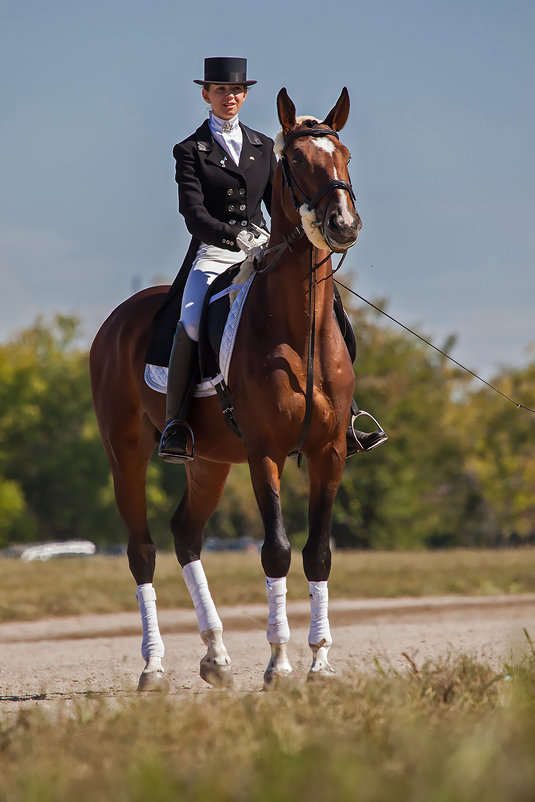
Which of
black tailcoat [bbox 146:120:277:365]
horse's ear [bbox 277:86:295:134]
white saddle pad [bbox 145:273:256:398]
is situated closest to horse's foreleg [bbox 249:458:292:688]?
white saddle pad [bbox 145:273:256:398]

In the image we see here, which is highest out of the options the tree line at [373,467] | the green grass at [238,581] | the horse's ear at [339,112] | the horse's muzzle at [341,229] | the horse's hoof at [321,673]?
the horse's ear at [339,112]

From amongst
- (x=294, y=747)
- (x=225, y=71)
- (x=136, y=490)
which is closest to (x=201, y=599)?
(x=136, y=490)

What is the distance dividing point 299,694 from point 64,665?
15.5 feet

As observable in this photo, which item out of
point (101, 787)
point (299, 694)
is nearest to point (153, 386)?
point (299, 694)

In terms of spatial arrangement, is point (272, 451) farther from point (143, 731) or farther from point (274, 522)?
point (143, 731)

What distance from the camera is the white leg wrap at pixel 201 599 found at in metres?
8.12

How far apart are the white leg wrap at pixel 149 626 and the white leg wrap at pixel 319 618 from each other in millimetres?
1495

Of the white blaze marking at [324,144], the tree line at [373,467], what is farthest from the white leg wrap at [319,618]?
the tree line at [373,467]

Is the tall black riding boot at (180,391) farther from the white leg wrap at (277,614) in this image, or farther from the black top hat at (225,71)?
the black top hat at (225,71)

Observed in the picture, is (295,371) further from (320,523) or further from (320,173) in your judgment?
(320,173)

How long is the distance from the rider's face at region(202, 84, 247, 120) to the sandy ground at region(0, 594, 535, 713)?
3.93 m

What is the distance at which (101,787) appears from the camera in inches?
142

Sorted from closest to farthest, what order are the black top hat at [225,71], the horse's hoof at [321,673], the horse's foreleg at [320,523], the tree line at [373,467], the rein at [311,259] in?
the horse's hoof at [321,673] < the rein at [311,259] < the horse's foreleg at [320,523] < the black top hat at [225,71] < the tree line at [373,467]

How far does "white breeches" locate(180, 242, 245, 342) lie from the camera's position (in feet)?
26.6
